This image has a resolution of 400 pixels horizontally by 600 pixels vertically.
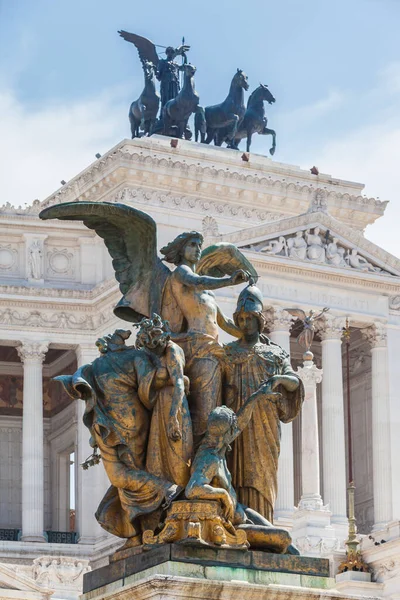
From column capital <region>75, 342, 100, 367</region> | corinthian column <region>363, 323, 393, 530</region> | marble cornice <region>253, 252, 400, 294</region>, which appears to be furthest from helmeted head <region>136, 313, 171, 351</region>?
column capital <region>75, 342, 100, 367</region>

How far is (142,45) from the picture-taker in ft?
272

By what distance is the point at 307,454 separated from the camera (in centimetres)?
6206

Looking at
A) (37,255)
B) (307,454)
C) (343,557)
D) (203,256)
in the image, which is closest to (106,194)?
(37,255)

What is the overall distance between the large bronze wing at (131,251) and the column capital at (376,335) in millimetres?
54269

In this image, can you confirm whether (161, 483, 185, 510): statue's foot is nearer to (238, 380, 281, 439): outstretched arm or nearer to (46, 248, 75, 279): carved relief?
(238, 380, 281, 439): outstretched arm

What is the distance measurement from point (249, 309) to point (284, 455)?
51.5 meters

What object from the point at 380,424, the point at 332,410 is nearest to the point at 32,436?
the point at 332,410

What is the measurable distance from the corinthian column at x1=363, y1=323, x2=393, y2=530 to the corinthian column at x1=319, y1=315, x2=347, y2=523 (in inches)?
51.9

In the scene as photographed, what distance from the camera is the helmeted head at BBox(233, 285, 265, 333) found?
17.5 m

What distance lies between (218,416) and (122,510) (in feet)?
3.90

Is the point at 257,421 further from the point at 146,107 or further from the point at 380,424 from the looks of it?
the point at 146,107

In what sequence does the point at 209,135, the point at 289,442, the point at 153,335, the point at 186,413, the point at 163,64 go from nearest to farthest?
the point at 186,413, the point at 153,335, the point at 289,442, the point at 209,135, the point at 163,64

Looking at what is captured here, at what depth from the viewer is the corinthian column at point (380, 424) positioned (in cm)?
7069

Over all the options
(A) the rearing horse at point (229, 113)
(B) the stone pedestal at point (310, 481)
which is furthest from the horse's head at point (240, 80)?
(B) the stone pedestal at point (310, 481)
